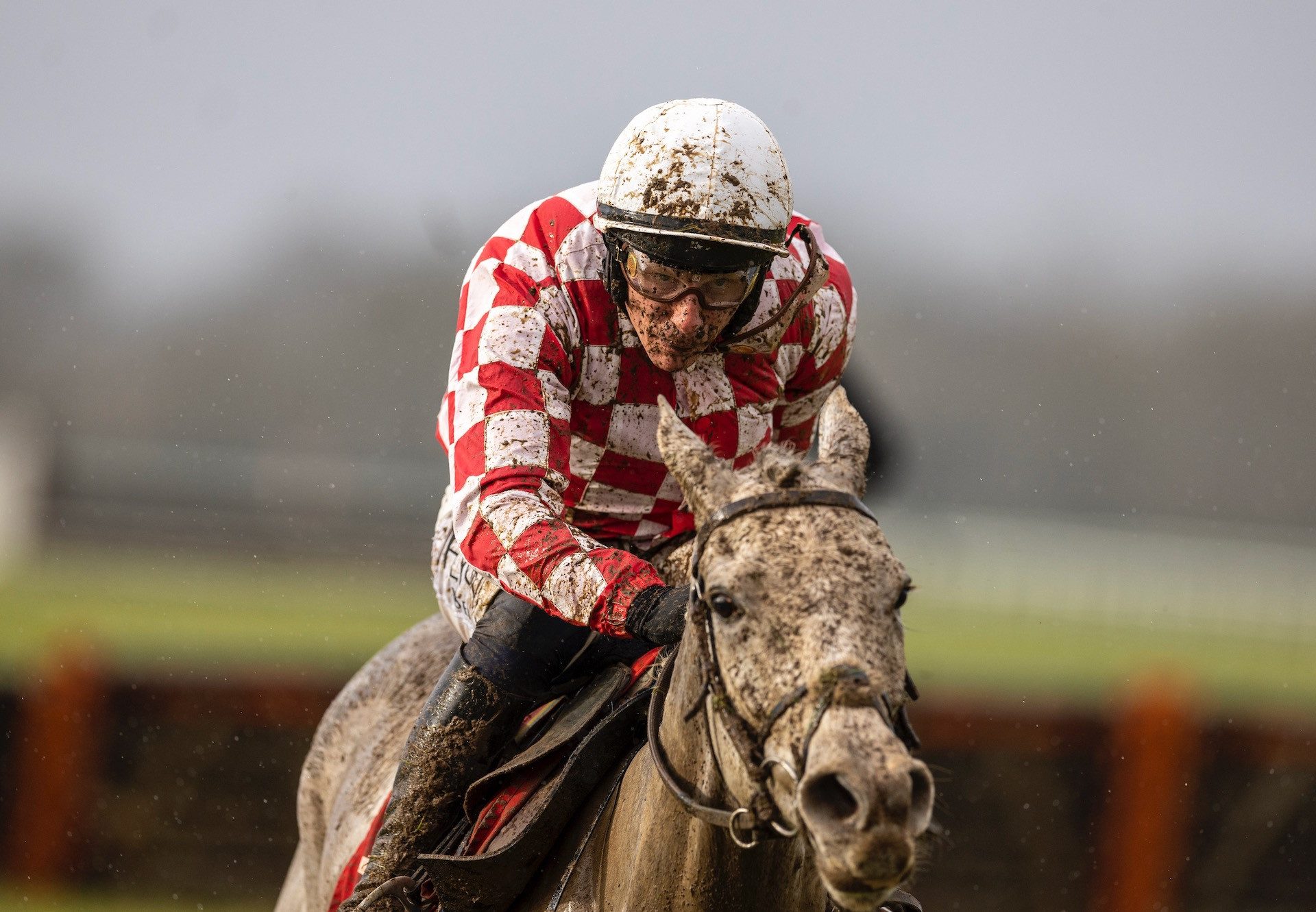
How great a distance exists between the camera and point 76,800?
419 inches

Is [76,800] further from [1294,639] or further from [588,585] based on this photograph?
[1294,639]

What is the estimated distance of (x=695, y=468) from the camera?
2.82 meters

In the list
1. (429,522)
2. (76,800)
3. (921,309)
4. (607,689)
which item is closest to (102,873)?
(76,800)

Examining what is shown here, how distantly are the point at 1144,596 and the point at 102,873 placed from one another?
30422 millimetres

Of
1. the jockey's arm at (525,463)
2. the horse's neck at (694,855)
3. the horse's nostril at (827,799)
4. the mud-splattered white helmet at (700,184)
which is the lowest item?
the horse's neck at (694,855)

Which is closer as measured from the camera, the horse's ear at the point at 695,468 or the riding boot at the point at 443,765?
the horse's ear at the point at 695,468

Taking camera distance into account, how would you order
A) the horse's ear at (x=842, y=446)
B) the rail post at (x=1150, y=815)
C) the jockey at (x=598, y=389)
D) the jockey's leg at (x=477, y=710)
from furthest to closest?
the rail post at (x=1150, y=815) < the jockey's leg at (x=477, y=710) < the jockey at (x=598, y=389) < the horse's ear at (x=842, y=446)

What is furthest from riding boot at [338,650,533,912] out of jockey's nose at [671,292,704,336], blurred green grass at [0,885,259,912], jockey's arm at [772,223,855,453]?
blurred green grass at [0,885,259,912]

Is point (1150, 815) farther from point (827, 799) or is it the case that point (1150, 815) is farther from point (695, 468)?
point (827, 799)

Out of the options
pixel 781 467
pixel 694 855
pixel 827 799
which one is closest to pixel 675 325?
pixel 781 467

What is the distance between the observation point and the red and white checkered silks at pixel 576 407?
3.34m

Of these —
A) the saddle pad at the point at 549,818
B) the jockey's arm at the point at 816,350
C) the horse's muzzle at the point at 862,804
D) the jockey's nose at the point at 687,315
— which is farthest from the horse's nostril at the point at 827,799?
the jockey's arm at the point at 816,350

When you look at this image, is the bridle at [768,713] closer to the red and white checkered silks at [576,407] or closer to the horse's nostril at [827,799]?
the horse's nostril at [827,799]

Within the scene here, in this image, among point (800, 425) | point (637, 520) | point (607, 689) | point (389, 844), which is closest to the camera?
point (607, 689)
